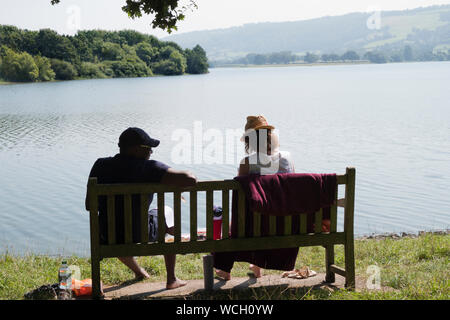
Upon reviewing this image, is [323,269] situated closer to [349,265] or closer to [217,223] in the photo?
[349,265]

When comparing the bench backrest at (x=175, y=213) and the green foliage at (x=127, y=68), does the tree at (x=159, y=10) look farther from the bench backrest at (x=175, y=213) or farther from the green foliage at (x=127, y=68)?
the green foliage at (x=127, y=68)

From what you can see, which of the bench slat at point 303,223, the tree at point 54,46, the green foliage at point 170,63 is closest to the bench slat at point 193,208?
the bench slat at point 303,223

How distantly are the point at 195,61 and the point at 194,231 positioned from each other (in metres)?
146

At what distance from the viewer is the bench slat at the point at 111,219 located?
4.47 meters

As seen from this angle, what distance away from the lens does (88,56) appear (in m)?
116

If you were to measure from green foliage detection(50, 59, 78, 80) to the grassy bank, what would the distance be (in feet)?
326

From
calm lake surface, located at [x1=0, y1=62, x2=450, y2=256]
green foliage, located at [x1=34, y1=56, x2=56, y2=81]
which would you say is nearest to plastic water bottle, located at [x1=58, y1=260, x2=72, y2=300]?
calm lake surface, located at [x1=0, y1=62, x2=450, y2=256]

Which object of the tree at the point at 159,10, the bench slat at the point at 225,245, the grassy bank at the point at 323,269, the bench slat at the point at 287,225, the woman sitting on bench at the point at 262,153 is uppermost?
the tree at the point at 159,10

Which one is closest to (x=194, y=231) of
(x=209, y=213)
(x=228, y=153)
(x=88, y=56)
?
(x=209, y=213)

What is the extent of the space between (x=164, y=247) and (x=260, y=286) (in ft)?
3.21

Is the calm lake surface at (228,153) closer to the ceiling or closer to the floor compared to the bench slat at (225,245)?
closer to the floor

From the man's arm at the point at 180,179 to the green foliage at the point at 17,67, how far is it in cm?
9530

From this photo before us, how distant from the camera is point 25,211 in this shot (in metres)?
13.3
